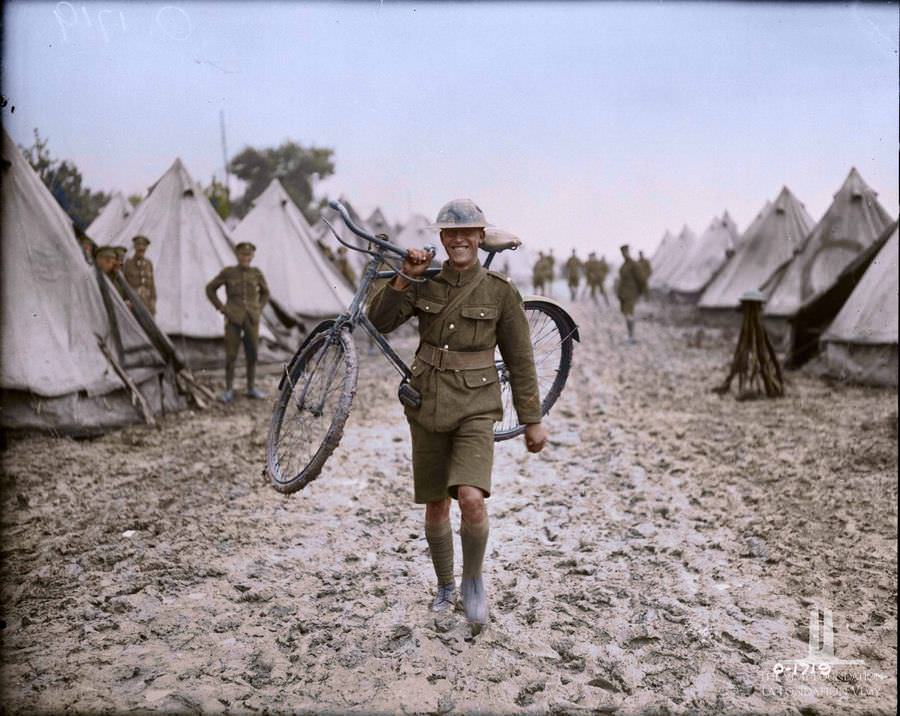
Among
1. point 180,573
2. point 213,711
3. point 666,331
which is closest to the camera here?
point 213,711

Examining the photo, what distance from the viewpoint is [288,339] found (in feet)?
33.9

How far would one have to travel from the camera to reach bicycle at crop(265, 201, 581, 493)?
3.00m

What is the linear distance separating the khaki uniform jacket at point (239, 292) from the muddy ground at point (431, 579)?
1.50 metres

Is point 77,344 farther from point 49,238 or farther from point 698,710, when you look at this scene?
point 698,710

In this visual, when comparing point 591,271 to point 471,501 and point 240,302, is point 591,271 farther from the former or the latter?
point 471,501

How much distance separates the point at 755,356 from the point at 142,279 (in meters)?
7.70

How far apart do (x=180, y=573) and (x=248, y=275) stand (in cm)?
459

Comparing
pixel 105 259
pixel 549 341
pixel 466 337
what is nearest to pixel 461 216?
pixel 466 337

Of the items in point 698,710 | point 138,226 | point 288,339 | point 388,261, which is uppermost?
point 138,226

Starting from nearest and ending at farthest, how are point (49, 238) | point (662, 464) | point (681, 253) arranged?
point (662, 464) → point (49, 238) → point (681, 253)

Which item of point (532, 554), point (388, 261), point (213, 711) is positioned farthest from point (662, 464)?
point (213, 711)

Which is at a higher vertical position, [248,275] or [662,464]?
[248,275]

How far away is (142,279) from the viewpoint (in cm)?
875

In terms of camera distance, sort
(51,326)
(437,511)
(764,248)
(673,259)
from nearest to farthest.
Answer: (437,511) → (51,326) → (764,248) → (673,259)
